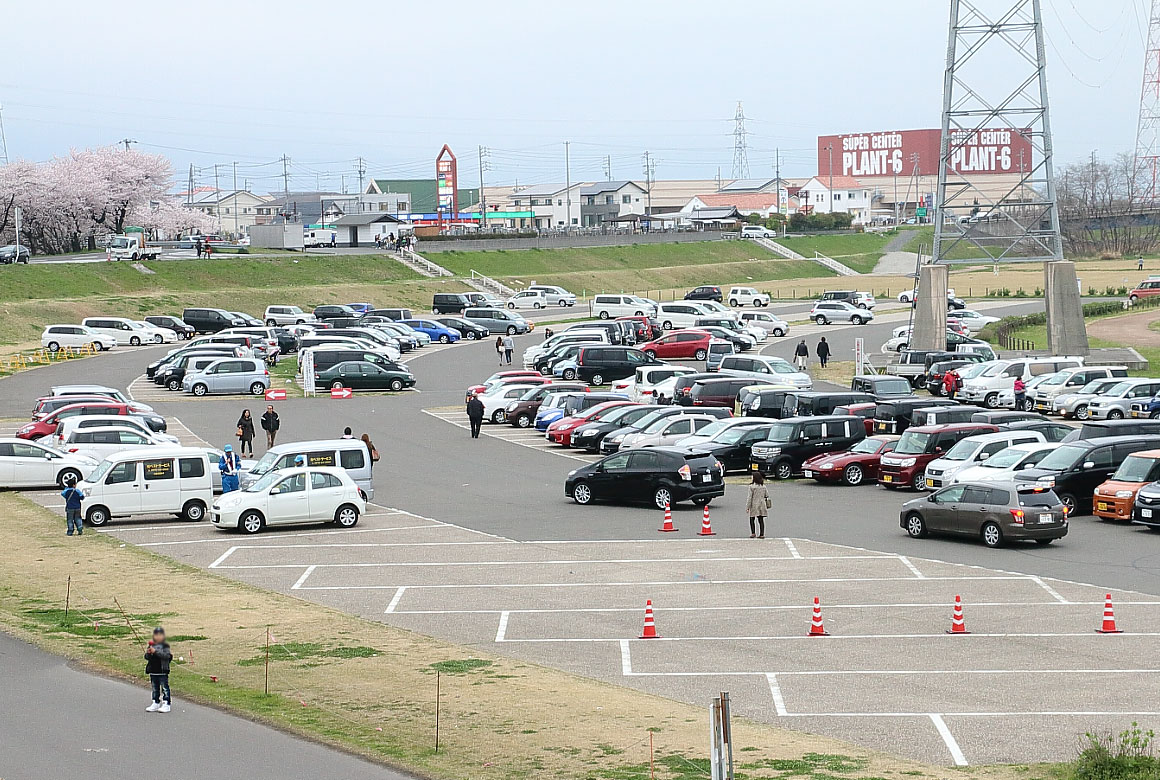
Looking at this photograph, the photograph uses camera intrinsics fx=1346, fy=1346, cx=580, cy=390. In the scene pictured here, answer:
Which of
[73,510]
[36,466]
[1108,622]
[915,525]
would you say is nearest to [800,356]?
[915,525]

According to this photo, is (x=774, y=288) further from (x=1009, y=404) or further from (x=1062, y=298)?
(x=1009, y=404)

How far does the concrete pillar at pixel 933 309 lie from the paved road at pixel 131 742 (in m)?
44.1

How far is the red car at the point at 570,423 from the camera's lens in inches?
1547

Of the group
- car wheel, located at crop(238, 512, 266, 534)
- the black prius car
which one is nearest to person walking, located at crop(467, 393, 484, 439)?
the black prius car

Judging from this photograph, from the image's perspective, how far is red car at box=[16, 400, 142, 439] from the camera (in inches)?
1505

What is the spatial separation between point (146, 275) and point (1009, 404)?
62311 mm

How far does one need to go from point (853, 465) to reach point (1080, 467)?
577 cm

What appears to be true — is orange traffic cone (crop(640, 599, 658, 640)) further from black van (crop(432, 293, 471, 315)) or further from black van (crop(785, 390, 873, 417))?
black van (crop(432, 293, 471, 315))

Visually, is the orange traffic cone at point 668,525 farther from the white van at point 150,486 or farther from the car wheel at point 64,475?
the car wheel at point 64,475

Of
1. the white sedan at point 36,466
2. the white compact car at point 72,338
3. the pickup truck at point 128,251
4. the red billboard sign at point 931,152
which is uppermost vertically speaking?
the red billboard sign at point 931,152

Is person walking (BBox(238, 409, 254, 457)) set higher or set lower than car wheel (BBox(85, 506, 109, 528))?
higher

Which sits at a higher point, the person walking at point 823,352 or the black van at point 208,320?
the black van at point 208,320

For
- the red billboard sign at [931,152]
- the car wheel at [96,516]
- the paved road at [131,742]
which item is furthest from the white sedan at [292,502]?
the red billboard sign at [931,152]

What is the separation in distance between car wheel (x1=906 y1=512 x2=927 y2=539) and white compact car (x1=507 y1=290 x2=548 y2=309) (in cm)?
6681
